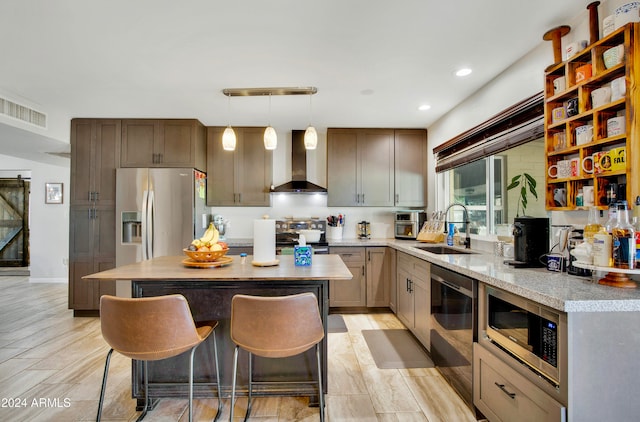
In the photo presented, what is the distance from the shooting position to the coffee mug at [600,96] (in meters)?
1.60

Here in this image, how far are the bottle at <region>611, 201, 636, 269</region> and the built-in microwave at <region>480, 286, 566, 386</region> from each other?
429 millimetres

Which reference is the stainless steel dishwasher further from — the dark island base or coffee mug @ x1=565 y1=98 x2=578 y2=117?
coffee mug @ x1=565 y1=98 x2=578 y2=117

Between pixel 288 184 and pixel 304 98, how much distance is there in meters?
1.29

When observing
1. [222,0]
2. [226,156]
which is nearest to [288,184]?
[226,156]

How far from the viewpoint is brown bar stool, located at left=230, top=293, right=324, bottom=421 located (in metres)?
1.53

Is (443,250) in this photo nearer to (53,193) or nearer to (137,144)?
(137,144)

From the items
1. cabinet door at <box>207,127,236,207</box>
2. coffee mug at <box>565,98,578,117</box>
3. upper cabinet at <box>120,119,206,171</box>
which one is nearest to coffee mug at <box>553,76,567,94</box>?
coffee mug at <box>565,98,578,117</box>

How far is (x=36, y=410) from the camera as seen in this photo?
195cm

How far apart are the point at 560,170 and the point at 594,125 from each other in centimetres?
32

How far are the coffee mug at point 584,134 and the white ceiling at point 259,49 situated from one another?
0.70m

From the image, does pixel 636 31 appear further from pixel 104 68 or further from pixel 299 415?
pixel 104 68

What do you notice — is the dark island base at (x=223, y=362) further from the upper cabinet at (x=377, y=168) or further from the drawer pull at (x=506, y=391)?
the upper cabinet at (x=377, y=168)

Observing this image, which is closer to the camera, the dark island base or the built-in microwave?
the built-in microwave

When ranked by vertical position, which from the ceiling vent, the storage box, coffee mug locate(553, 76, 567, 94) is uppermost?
the ceiling vent
